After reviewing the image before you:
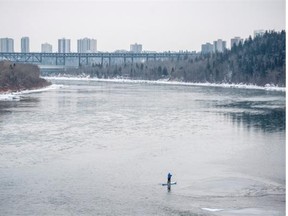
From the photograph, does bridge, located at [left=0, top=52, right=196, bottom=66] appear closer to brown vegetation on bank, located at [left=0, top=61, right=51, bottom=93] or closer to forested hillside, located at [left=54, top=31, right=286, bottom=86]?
forested hillside, located at [left=54, top=31, right=286, bottom=86]

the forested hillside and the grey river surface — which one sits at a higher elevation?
the forested hillside

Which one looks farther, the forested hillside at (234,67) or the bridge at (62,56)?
the bridge at (62,56)

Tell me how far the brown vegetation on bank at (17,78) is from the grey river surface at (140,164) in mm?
12505

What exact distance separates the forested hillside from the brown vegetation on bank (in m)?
17.5

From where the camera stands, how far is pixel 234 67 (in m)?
46.2

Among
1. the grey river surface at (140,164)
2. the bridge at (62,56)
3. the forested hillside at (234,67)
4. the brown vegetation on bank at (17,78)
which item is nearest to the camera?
the grey river surface at (140,164)

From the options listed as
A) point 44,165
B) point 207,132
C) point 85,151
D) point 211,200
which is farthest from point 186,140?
point 211,200

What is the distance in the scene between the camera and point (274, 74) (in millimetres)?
39125

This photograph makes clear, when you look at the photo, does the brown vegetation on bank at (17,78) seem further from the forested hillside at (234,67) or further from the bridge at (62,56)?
the bridge at (62,56)

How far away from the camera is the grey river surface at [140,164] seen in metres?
7.28

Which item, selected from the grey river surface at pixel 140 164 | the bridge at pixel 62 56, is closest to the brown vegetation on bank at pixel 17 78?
the grey river surface at pixel 140 164

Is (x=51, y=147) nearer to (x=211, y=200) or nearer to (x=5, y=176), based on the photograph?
(x=5, y=176)

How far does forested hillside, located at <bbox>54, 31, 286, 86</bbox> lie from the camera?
1635 inches

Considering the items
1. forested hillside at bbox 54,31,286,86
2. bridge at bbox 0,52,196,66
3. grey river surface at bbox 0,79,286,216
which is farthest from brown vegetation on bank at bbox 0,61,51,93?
bridge at bbox 0,52,196,66
